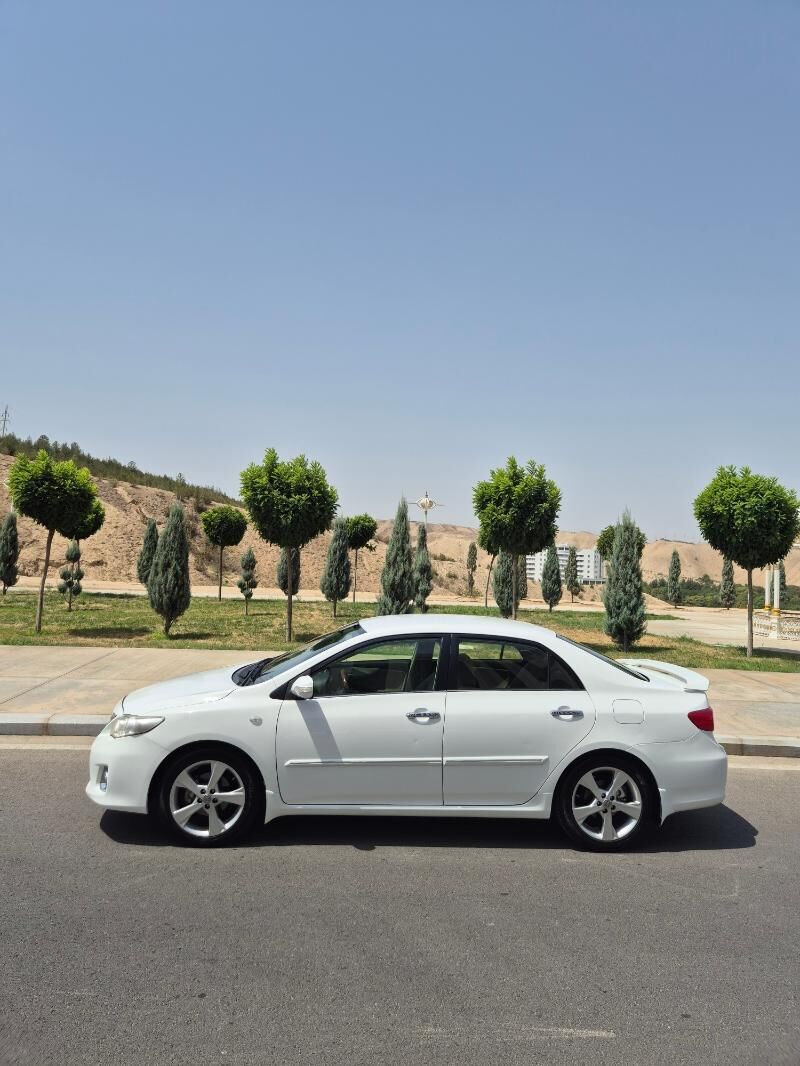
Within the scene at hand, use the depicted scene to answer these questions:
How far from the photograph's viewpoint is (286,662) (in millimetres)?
5734

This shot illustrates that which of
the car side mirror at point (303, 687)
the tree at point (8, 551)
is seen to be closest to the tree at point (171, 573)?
the car side mirror at point (303, 687)

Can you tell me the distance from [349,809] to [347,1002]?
6.00ft

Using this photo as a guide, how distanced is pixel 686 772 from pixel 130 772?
349 cm

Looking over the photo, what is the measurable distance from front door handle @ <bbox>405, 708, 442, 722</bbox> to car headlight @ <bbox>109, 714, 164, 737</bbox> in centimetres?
155

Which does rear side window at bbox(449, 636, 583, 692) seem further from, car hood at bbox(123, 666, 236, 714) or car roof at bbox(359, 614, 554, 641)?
car hood at bbox(123, 666, 236, 714)

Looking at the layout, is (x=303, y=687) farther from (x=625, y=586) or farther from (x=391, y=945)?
(x=625, y=586)

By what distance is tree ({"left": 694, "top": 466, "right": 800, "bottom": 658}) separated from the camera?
1545 cm

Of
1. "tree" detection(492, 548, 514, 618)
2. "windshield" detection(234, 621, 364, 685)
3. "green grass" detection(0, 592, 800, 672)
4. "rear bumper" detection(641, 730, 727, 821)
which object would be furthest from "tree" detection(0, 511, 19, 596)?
"rear bumper" detection(641, 730, 727, 821)

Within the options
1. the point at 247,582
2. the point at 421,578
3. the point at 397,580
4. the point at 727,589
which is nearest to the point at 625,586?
the point at 397,580

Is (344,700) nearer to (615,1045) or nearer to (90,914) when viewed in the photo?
(90,914)

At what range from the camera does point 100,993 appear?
3262 millimetres

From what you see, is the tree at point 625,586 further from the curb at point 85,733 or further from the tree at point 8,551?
the tree at point 8,551

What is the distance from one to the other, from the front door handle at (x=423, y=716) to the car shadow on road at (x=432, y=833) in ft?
2.73

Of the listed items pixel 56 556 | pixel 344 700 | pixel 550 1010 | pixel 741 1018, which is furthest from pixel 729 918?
pixel 56 556
